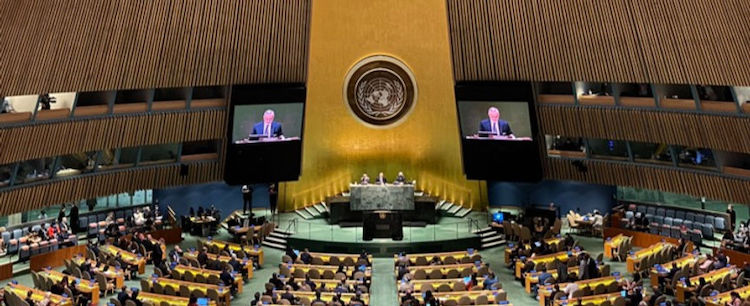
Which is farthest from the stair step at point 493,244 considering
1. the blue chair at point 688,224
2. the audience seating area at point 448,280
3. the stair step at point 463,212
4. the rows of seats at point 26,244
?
the rows of seats at point 26,244

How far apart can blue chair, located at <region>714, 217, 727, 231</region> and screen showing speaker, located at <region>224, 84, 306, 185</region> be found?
13.1m

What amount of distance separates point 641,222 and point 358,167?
941 centimetres

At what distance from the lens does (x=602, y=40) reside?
65.8 ft

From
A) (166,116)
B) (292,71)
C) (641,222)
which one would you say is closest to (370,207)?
(292,71)

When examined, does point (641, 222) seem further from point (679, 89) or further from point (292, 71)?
point (292, 71)

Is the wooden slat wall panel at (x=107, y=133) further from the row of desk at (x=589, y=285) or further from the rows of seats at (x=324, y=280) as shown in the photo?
the row of desk at (x=589, y=285)

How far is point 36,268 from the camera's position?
22031 millimetres

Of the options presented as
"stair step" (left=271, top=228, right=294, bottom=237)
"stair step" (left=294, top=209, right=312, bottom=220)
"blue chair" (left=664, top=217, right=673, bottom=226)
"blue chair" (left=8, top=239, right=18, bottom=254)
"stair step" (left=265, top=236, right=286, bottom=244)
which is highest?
"blue chair" (left=664, top=217, right=673, bottom=226)

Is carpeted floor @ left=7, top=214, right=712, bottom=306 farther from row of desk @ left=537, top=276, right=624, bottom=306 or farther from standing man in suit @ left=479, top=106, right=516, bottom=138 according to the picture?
standing man in suit @ left=479, top=106, right=516, bottom=138

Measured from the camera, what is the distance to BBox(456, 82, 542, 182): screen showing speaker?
22297 millimetres

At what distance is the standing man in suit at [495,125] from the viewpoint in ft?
73.8

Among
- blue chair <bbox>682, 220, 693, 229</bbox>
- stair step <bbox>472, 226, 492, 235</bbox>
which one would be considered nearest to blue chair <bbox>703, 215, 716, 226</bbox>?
blue chair <bbox>682, 220, 693, 229</bbox>

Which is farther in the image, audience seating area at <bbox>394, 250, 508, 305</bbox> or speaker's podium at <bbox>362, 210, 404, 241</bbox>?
speaker's podium at <bbox>362, 210, 404, 241</bbox>

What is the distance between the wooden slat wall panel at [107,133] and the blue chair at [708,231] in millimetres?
14905
